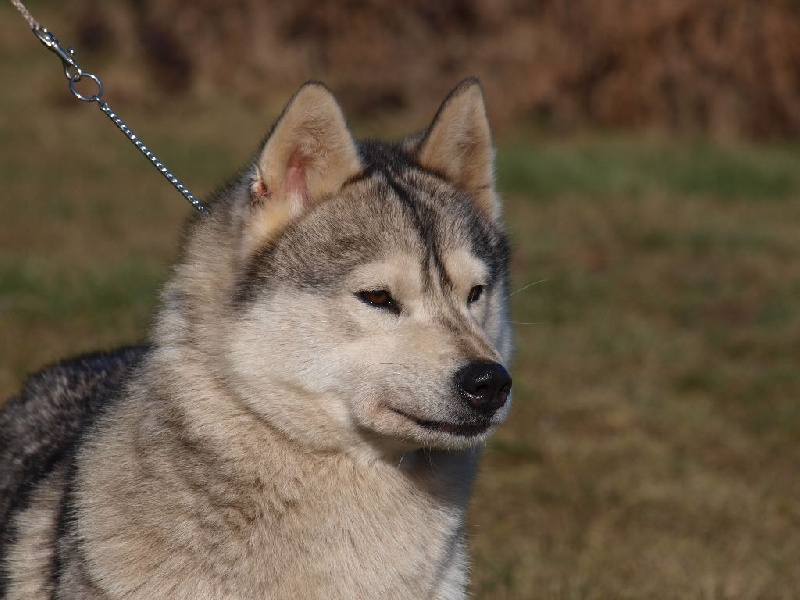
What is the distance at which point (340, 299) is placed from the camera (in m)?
3.29

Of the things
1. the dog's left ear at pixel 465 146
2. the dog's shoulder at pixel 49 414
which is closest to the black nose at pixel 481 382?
the dog's left ear at pixel 465 146

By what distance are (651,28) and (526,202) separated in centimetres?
348

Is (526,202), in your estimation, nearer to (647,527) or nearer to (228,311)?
(647,527)

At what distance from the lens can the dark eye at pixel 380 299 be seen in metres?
3.30

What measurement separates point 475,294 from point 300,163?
643mm

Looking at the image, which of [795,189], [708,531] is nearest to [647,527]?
[708,531]

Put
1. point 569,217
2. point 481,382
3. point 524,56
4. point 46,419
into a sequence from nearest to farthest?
point 481,382
point 46,419
point 569,217
point 524,56

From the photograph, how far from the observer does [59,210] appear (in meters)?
11.1

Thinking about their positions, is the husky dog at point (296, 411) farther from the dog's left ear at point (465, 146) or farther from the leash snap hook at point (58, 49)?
the leash snap hook at point (58, 49)

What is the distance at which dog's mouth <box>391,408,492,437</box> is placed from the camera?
3.24 meters

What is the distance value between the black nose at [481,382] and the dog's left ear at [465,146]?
0.83m

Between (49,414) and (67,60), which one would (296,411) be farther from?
(67,60)

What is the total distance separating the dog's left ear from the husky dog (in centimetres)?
32

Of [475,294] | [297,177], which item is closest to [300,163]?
[297,177]
